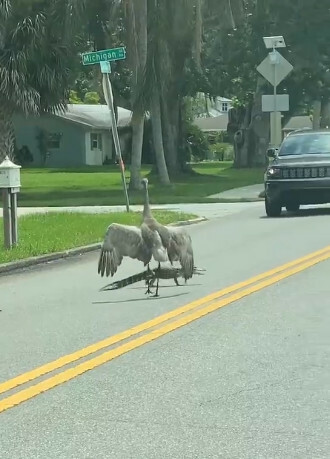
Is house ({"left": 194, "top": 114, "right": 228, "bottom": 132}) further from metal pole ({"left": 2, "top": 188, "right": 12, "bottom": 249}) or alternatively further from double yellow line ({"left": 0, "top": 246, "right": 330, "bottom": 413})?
double yellow line ({"left": 0, "top": 246, "right": 330, "bottom": 413})

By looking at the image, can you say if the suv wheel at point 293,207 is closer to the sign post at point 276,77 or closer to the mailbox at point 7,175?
the sign post at point 276,77

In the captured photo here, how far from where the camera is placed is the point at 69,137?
203ft

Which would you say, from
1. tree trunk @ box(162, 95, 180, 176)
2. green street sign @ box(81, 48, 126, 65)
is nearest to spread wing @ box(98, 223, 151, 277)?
green street sign @ box(81, 48, 126, 65)

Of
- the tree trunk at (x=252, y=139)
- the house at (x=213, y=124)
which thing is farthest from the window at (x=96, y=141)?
the house at (x=213, y=124)

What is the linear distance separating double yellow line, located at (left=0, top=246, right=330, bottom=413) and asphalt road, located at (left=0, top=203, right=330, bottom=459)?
1.0 inches

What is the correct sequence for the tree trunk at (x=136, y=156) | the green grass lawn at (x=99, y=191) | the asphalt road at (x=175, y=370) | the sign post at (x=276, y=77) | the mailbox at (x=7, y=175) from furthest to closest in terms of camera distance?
the tree trunk at (x=136, y=156)
the green grass lawn at (x=99, y=191)
the sign post at (x=276, y=77)
the mailbox at (x=7, y=175)
the asphalt road at (x=175, y=370)

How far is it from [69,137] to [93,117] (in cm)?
227

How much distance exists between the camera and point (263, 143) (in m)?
52.5

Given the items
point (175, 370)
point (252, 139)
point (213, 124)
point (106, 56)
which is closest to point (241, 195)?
point (106, 56)

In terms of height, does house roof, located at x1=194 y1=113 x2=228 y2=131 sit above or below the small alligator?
above

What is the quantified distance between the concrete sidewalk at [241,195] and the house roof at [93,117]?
26912 millimetres

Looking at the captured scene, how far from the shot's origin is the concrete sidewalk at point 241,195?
90.2ft

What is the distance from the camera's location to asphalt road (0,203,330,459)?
18.7ft

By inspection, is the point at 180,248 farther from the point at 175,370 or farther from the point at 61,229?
the point at 61,229
